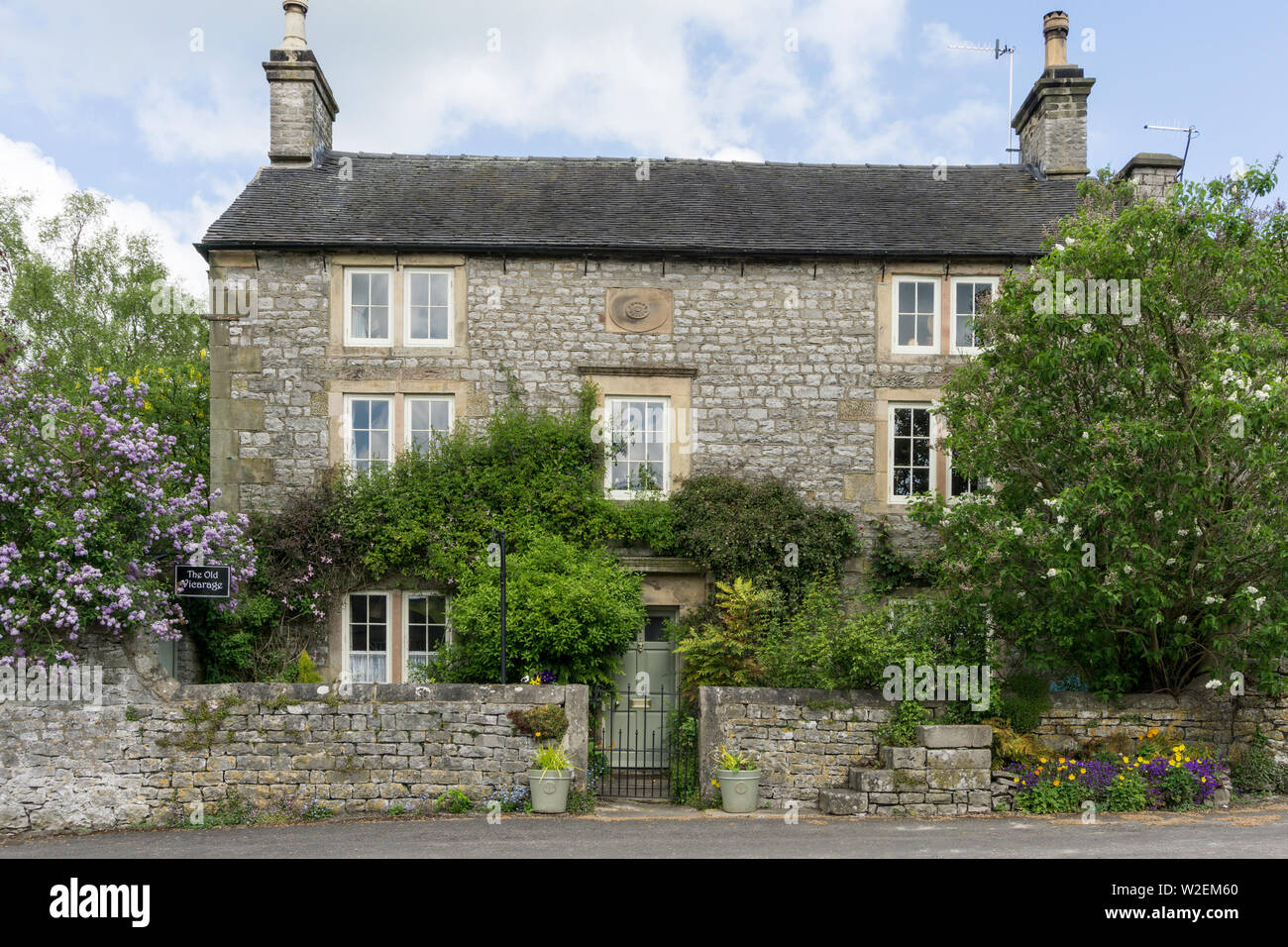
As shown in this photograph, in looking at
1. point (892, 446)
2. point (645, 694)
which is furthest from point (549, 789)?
A: point (892, 446)

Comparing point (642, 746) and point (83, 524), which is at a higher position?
point (83, 524)

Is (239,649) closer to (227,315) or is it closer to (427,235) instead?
(227,315)

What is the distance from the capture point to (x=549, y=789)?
1006 centimetres

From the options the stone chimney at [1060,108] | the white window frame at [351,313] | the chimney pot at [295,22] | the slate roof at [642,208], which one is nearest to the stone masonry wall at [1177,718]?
the slate roof at [642,208]

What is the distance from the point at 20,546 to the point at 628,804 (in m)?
6.72

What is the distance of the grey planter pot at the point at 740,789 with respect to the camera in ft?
33.6

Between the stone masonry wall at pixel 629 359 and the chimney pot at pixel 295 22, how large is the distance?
395 centimetres

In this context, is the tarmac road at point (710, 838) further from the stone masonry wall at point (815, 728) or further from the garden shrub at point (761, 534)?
the garden shrub at point (761, 534)

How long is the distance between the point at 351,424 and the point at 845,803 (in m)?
8.20

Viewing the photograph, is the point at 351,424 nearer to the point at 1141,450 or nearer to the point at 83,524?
the point at 83,524

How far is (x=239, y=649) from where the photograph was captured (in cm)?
1262


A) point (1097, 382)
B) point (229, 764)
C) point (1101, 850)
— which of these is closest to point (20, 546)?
point (229, 764)

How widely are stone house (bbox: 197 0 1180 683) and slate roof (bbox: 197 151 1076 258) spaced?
0.06 metres

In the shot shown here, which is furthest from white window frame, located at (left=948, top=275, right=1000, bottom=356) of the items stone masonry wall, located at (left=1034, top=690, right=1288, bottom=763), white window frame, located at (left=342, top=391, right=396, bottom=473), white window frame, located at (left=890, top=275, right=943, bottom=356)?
white window frame, located at (left=342, top=391, right=396, bottom=473)
